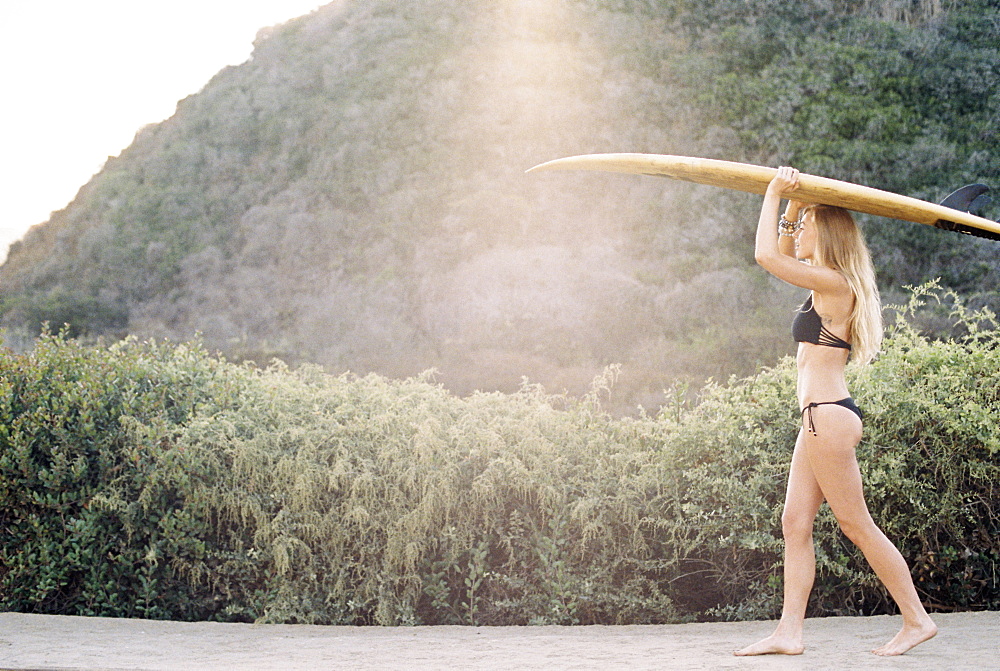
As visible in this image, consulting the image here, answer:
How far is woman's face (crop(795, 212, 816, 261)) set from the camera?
381cm

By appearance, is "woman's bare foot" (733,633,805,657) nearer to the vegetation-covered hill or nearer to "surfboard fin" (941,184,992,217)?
"surfboard fin" (941,184,992,217)

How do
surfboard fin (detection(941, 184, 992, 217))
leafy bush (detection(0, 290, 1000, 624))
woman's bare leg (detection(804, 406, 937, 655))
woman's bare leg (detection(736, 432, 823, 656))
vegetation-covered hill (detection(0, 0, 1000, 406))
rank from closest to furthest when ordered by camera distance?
woman's bare leg (detection(804, 406, 937, 655)) < woman's bare leg (detection(736, 432, 823, 656)) < surfboard fin (detection(941, 184, 992, 217)) < leafy bush (detection(0, 290, 1000, 624)) < vegetation-covered hill (detection(0, 0, 1000, 406))

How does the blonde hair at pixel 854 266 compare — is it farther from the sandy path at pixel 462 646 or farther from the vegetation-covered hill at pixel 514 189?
the vegetation-covered hill at pixel 514 189

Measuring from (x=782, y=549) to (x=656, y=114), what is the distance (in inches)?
605

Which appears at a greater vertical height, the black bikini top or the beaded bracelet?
the beaded bracelet

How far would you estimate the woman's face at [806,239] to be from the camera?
3.81 metres

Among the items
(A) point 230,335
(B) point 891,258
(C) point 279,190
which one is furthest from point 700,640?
(C) point 279,190

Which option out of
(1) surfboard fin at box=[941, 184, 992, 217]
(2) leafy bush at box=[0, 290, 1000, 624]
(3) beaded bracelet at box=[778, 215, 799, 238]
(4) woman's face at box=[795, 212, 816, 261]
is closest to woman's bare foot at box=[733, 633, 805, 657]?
(2) leafy bush at box=[0, 290, 1000, 624]

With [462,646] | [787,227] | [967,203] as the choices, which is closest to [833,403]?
Result: [787,227]

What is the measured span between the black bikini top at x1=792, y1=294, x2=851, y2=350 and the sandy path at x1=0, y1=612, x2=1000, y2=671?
122cm

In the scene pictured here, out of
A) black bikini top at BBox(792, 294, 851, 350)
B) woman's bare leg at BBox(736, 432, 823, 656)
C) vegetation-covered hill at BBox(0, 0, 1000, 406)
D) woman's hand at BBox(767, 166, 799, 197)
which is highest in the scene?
vegetation-covered hill at BBox(0, 0, 1000, 406)

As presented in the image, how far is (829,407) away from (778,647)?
0.98m

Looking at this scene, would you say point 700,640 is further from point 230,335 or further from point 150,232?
point 150,232

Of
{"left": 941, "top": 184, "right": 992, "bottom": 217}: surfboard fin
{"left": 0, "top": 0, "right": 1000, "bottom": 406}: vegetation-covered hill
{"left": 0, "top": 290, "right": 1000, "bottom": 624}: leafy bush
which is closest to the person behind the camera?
{"left": 941, "top": 184, "right": 992, "bottom": 217}: surfboard fin
